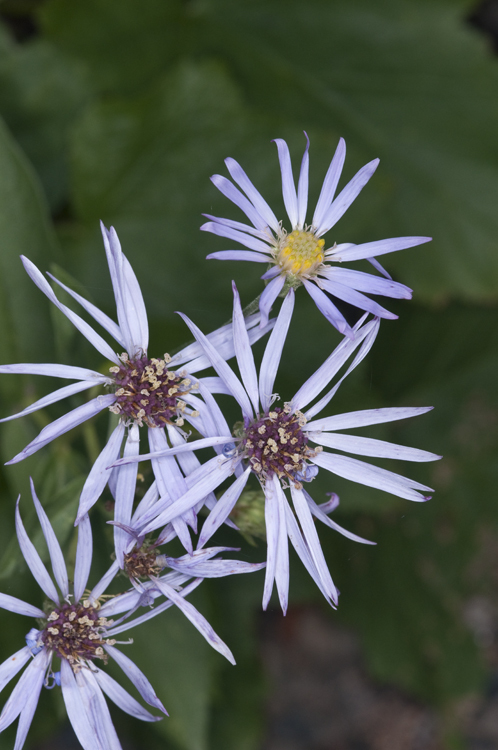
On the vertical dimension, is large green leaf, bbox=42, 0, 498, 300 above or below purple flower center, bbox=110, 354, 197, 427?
above

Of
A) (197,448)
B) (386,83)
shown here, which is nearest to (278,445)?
(197,448)

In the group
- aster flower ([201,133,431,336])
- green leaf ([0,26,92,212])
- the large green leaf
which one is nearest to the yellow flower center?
aster flower ([201,133,431,336])

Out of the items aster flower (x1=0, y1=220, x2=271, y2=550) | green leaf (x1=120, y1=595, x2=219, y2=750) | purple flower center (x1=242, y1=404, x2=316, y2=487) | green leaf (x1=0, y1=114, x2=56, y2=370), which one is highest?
green leaf (x1=0, y1=114, x2=56, y2=370)

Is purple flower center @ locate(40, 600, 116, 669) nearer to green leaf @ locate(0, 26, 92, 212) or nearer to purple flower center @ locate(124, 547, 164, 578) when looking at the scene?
purple flower center @ locate(124, 547, 164, 578)

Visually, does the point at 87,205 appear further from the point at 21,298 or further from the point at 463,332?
the point at 463,332

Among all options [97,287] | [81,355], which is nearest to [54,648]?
[81,355]

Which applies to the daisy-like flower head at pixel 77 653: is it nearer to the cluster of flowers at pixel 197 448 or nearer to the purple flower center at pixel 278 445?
the cluster of flowers at pixel 197 448
